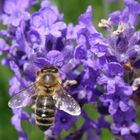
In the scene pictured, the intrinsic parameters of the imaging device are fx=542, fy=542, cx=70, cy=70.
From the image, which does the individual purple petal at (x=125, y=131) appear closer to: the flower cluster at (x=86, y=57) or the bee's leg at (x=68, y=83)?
the flower cluster at (x=86, y=57)

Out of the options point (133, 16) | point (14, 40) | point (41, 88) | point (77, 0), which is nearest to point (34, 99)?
point (41, 88)

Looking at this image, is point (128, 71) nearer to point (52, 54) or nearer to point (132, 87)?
point (132, 87)

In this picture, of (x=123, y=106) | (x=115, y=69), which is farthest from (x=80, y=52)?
(x=123, y=106)

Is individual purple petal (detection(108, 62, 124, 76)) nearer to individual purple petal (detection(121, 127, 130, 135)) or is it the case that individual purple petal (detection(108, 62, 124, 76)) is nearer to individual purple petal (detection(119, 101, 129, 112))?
individual purple petal (detection(119, 101, 129, 112))

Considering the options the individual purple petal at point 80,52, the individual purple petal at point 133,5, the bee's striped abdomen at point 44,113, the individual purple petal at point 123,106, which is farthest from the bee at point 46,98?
the individual purple petal at point 133,5

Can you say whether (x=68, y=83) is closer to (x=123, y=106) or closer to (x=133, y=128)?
(x=123, y=106)
